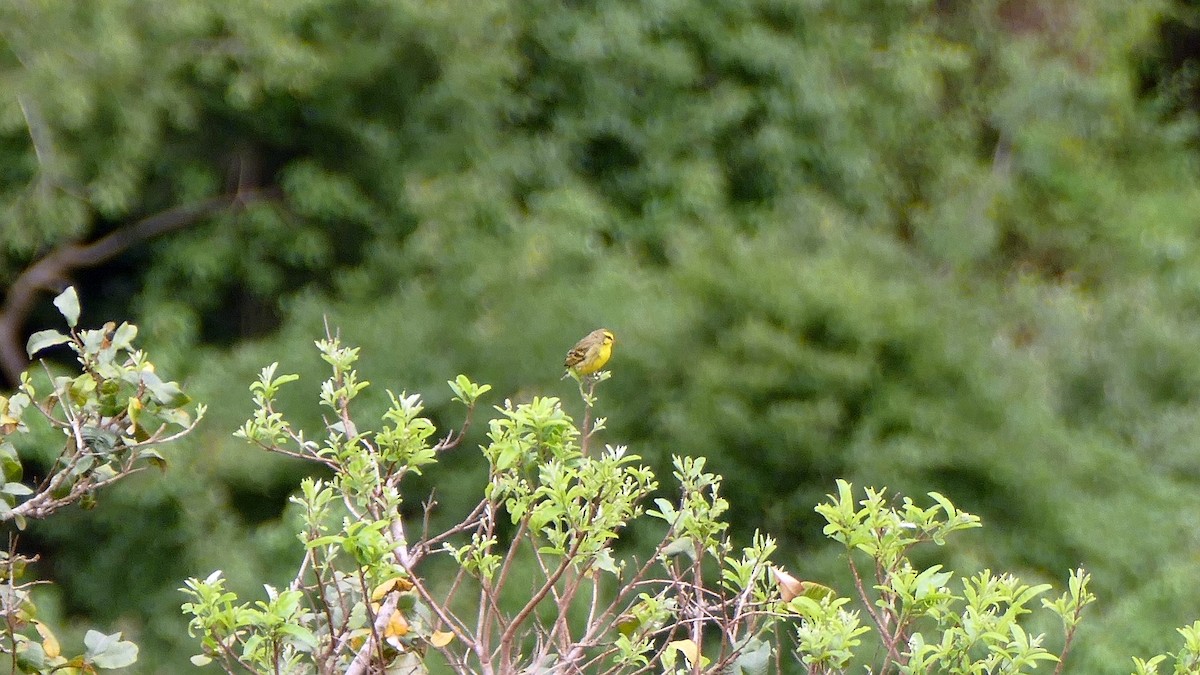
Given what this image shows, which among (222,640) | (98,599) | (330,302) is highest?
(222,640)

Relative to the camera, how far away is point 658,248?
10844 mm

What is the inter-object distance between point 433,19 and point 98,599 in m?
4.39

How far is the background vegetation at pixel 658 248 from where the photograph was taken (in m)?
7.97

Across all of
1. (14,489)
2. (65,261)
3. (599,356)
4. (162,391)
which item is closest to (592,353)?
(599,356)

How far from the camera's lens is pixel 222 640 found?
2084 millimetres

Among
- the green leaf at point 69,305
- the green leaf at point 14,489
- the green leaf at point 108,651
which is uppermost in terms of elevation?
the green leaf at point 69,305

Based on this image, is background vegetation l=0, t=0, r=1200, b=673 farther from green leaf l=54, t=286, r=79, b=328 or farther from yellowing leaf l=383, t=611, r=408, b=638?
green leaf l=54, t=286, r=79, b=328

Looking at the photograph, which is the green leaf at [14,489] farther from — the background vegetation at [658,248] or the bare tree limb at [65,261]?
the bare tree limb at [65,261]

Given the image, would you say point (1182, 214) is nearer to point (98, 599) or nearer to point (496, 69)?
point (496, 69)

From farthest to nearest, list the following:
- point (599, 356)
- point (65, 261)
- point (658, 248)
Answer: point (658, 248) → point (65, 261) → point (599, 356)

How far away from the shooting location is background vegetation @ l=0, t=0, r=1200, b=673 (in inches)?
314

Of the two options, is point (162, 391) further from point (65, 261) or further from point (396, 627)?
point (65, 261)

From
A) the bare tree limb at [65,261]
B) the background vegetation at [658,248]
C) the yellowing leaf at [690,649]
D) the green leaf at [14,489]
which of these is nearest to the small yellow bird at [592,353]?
the green leaf at [14,489]

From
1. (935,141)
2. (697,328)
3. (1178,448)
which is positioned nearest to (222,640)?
(697,328)
